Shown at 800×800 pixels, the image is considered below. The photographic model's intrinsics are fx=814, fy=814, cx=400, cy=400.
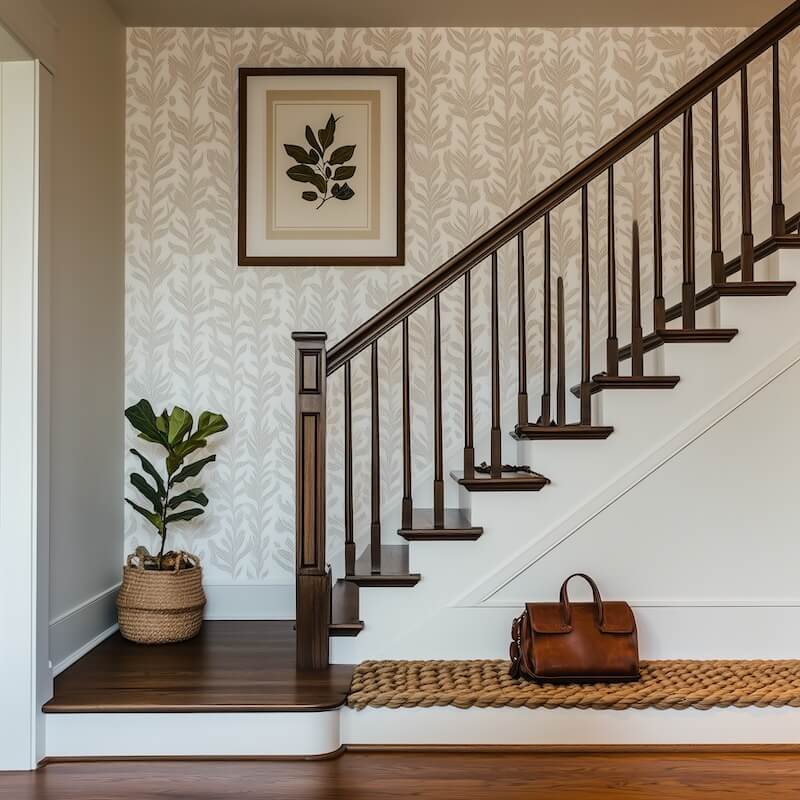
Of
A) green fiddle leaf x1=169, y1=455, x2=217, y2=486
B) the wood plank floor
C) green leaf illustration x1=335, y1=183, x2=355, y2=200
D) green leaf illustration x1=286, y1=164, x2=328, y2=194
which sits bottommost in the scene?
the wood plank floor

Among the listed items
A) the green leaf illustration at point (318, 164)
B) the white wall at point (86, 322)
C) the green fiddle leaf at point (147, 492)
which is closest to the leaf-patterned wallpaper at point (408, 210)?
the white wall at point (86, 322)

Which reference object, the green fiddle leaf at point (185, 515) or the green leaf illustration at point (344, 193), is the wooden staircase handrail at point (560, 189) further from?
the green leaf illustration at point (344, 193)

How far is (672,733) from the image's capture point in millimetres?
2518

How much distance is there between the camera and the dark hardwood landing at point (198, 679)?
2.45m

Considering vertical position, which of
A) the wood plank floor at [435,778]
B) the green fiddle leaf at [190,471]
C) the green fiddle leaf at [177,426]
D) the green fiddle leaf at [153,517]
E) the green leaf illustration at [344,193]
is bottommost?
the wood plank floor at [435,778]

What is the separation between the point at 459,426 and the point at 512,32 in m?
1.82

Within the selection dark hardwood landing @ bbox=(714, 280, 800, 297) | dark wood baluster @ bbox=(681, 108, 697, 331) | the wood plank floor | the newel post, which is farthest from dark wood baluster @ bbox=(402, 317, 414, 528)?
dark hardwood landing @ bbox=(714, 280, 800, 297)

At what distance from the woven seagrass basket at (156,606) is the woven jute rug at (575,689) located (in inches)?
35.3

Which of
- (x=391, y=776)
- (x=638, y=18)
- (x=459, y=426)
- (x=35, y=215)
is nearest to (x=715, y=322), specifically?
(x=459, y=426)

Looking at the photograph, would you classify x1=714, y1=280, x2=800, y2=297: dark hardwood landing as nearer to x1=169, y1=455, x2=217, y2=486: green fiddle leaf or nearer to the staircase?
the staircase

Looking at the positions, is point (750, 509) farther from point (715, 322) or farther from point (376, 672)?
point (376, 672)

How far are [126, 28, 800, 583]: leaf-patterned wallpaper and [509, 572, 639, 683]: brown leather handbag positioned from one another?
1.15m

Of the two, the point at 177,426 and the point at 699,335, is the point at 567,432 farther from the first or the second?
the point at 177,426

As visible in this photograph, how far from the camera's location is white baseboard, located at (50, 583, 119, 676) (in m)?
2.84
